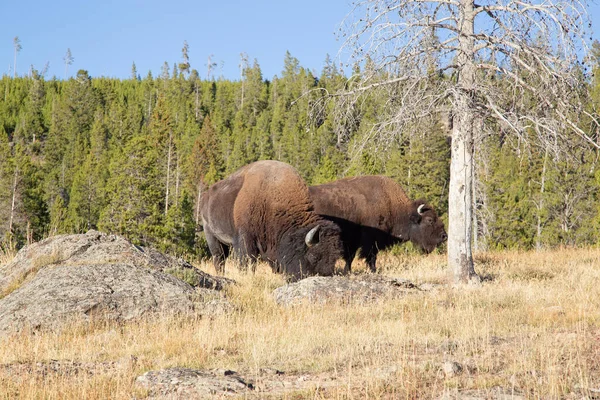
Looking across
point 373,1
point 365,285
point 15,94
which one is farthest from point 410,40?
point 15,94

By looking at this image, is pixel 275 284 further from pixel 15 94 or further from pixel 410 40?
pixel 15 94

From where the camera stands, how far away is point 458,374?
16.2 ft

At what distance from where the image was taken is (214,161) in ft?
257

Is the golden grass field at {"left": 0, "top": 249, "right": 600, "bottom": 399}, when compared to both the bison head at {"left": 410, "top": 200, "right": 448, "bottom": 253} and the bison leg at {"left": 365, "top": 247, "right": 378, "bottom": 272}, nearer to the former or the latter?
the bison leg at {"left": 365, "top": 247, "right": 378, "bottom": 272}

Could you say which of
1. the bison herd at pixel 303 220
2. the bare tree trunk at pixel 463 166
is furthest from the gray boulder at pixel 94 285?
the bare tree trunk at pixel 463 166

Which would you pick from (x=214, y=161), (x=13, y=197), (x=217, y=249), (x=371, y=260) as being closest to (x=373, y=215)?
(x=371, y=260)

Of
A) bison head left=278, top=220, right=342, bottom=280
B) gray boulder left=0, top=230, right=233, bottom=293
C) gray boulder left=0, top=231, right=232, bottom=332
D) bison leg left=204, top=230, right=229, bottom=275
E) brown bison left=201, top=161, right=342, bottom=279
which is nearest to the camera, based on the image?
gray boulder left=0, top=231, right=232, bottom=332

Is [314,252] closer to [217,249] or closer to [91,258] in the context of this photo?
[91,258]

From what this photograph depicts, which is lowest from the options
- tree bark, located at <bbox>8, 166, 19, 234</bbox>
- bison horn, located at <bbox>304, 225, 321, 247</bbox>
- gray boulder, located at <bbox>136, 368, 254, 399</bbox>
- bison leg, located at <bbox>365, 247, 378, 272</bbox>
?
gray boulder, located at <bbox>136, 368, 254, 399</bbox>

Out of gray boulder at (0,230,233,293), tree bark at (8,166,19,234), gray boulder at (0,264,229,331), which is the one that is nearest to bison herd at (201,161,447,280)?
gray boulder at (0,230,233,293)

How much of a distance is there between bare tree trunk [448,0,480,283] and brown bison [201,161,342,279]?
1.88 metres

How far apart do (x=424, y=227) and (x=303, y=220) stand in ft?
14.5

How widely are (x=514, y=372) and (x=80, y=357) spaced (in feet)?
12.8

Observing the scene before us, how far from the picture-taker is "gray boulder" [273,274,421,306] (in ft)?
28.5
